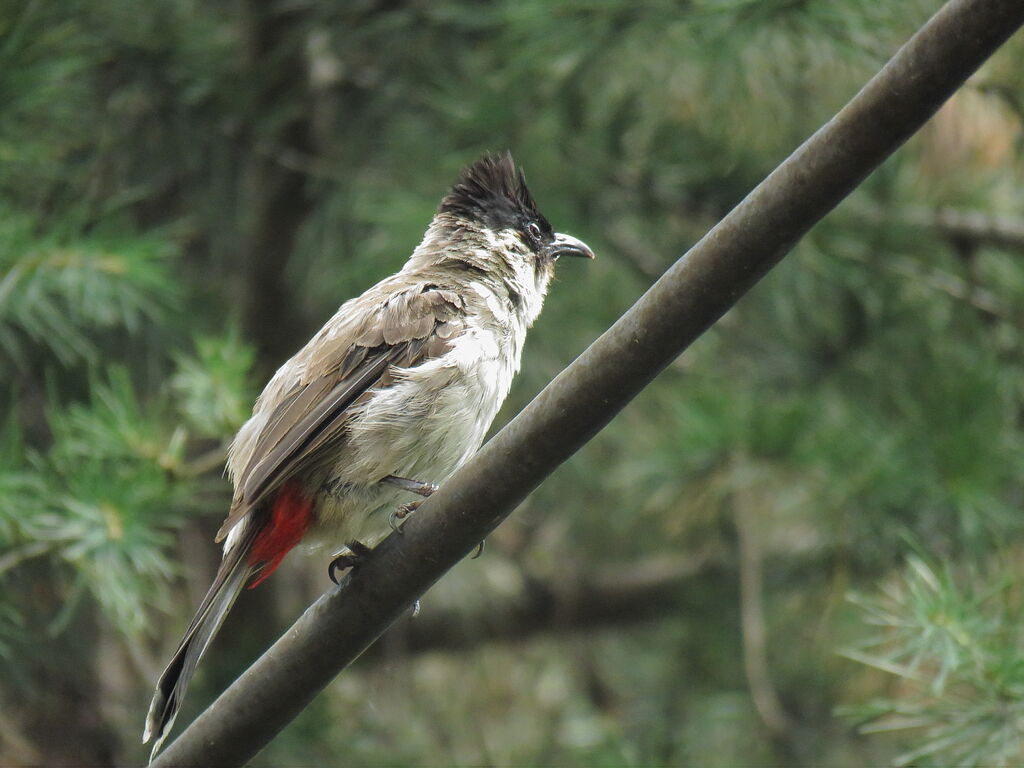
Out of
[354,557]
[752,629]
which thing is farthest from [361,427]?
[752,629]

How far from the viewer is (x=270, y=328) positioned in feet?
14.4

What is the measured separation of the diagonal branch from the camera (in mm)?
1495

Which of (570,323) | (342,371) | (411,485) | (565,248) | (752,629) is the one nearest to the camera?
(411,485)

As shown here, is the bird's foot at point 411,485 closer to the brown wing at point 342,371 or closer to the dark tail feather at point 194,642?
the brown wing at point 342,371

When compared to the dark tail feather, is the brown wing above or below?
above

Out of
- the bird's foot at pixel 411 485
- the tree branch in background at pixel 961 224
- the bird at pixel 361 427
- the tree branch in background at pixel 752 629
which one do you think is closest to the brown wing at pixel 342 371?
the bird at pixel 361 427

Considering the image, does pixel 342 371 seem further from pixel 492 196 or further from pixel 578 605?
pixel 578 605

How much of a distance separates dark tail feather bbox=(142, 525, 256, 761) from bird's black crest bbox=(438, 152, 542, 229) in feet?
4.09

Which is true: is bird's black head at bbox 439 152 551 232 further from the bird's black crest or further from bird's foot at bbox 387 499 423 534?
bird's foot at bbox 387 499 423 534

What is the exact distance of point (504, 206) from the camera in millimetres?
3365

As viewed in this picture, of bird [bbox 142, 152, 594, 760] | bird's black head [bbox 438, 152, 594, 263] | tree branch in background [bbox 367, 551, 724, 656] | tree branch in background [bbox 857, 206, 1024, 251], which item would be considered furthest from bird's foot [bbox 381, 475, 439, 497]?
tree branch in background [bbox 857, 206, 1024, 251]

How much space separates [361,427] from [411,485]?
0.17 metres

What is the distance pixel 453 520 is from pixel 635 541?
347 cm

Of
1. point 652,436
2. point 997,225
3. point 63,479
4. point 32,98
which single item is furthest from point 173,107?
point 997,225
